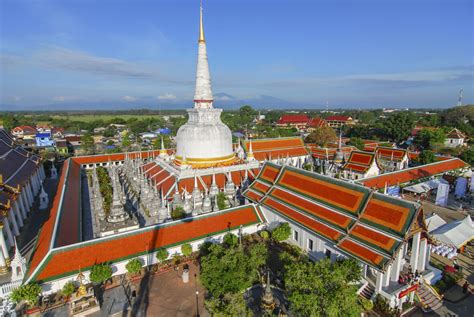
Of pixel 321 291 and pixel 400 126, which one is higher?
pixel 400 126

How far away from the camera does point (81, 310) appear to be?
15.2m

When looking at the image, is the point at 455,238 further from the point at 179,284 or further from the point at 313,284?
the point at 179,284

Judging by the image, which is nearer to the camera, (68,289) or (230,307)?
(230,307)

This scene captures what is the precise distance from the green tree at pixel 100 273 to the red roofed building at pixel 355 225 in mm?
12996

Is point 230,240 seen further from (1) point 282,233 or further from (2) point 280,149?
(2) point 280,149

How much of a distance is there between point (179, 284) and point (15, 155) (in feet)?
107

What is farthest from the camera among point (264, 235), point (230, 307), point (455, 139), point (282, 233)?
point (455, 139)

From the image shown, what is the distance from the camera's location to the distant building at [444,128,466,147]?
225ft

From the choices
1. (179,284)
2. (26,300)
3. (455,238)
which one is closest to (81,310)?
(26,300)

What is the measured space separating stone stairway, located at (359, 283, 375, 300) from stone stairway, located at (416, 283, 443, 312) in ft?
10.1

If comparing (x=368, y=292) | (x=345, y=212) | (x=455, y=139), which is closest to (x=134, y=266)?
(x=345, y=212)

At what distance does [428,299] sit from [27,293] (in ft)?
78.6

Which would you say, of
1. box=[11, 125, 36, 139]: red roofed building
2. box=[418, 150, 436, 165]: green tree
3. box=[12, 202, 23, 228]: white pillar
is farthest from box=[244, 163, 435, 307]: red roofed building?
box=[11, 125, 36, 139]: red roofed building

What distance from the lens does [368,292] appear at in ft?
54.1
